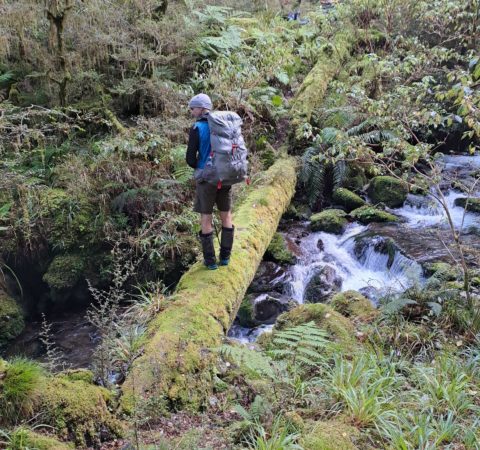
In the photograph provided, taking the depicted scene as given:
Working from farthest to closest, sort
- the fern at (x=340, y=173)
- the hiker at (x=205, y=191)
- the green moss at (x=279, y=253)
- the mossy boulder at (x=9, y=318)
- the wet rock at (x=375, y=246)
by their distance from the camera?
1. the fern at (x=340, y=173)
2. the green moss at (x=279, y=253)
3. the wet rock at (x=375, y=246)
4. the mossy boulder at (x=9, y=318)
5. the hiker at (x=205, y=191)

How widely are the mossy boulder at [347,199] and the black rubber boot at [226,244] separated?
5676mm

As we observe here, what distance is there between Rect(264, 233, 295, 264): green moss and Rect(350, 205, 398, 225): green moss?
2.19 meters

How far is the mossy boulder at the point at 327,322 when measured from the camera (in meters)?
4.75

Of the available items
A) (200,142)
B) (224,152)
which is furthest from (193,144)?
(224,152)

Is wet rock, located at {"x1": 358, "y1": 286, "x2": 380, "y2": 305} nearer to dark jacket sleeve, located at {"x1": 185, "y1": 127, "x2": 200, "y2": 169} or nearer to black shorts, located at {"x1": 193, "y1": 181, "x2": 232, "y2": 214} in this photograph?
black shorts, located at {"x1": 193, "y1": 181, "x2": 232, "y2": 214}

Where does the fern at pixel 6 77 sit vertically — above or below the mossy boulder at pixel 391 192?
above

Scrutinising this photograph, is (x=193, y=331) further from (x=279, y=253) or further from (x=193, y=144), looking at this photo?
(x=279, y=253)

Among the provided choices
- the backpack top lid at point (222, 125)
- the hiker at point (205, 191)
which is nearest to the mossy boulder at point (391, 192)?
the hiker at point (205, 191)

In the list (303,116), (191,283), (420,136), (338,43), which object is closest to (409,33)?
(338,43)

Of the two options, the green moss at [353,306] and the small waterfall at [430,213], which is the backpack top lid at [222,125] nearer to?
the green moss at [353,306]

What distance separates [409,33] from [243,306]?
433 inches

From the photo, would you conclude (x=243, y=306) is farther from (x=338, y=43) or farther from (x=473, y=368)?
(x=338, y=43)

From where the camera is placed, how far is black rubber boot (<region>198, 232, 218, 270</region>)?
5.50m

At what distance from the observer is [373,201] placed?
10953 millimetres
